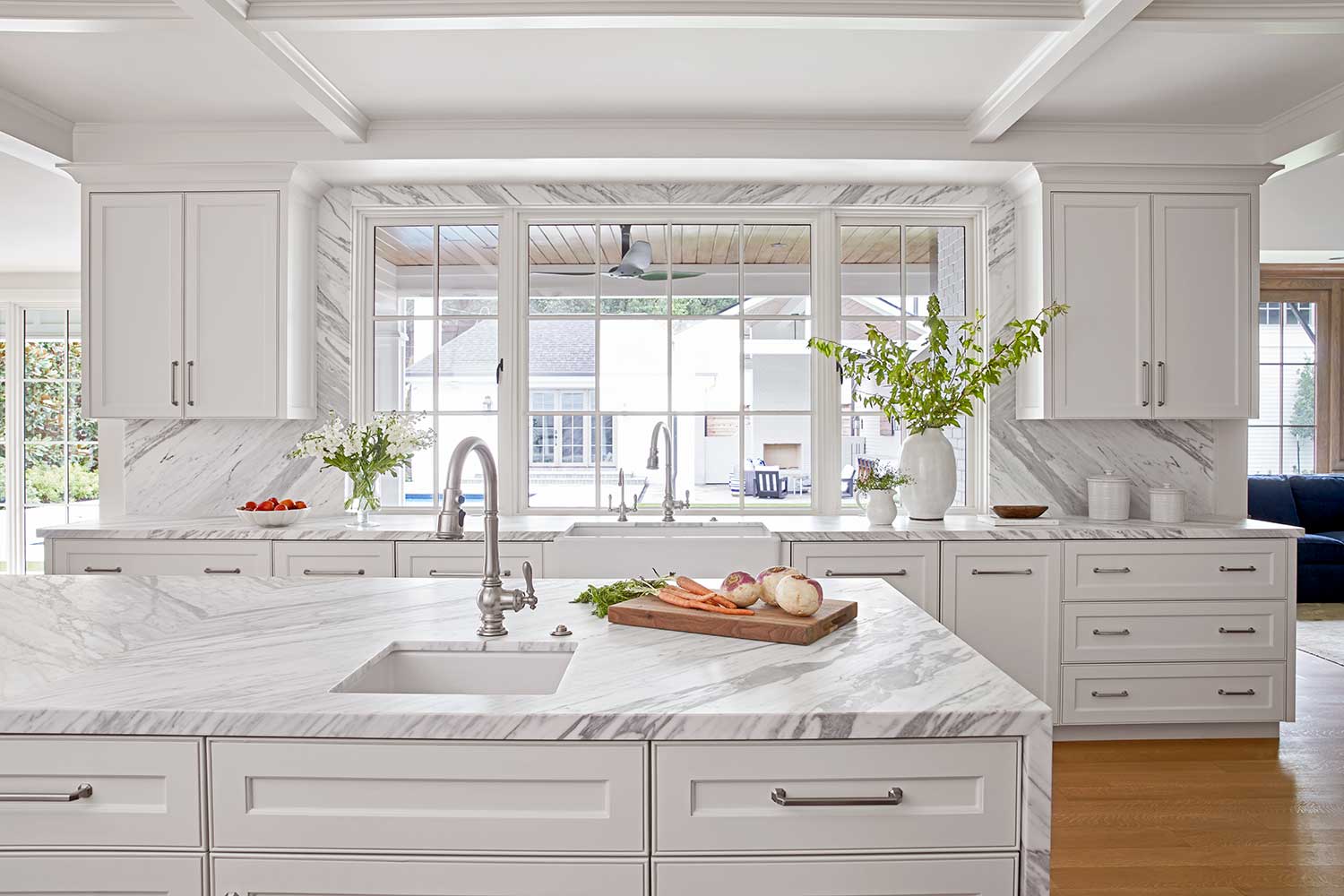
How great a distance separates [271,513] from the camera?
3414mm

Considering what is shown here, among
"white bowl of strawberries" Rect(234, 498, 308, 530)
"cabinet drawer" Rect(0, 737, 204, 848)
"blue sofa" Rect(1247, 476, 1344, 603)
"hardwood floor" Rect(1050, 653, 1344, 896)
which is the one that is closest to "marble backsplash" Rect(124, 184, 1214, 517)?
"white bowl of strawberries" Rect(234, 498, 308, 530)

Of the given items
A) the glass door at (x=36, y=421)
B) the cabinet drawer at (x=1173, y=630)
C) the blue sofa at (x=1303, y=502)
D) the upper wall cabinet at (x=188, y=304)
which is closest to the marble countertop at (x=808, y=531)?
the cabinet drawer at (x=1173, y=630)

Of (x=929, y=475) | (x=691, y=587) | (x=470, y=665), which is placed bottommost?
(x=470, y=665)

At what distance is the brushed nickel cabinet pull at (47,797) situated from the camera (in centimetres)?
123

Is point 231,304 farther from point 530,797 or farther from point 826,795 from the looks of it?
point 826,795

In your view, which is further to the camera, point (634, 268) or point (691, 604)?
point (634, 268)

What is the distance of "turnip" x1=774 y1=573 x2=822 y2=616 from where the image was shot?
5.50 ft

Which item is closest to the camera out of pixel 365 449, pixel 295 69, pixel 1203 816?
pixel 1203 816

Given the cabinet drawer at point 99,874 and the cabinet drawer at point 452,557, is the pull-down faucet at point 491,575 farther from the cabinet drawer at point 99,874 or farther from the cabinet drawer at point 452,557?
the cabinet drawer at point 452,557

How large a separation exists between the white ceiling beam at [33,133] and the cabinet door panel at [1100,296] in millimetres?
4121

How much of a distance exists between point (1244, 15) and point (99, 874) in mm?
3417

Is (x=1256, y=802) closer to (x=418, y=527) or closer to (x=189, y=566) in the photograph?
(x=418, y=527)

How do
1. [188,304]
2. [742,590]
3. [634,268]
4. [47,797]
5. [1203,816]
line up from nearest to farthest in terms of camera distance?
[47,797]
[742,590]
[1203,816]
[188,304]
[634,268]

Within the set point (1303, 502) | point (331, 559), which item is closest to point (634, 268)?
point (331, 559)
